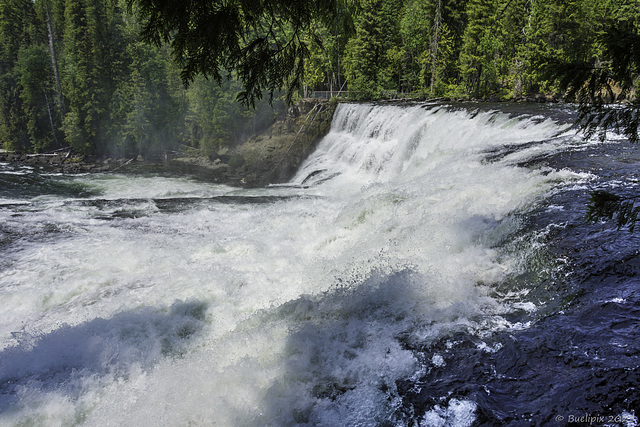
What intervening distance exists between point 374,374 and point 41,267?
688 centimetres

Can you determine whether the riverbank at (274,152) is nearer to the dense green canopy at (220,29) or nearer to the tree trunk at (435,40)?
the tree trunk at (435,40)

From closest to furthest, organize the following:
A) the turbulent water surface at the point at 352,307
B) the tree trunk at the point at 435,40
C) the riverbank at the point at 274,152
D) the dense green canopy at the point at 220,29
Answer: the turbulent water surface at the point at 352,307, the dense green canopy at the point at 220,29, the riverbank at the point at 274,152, the tree trunk at the point at 435,40

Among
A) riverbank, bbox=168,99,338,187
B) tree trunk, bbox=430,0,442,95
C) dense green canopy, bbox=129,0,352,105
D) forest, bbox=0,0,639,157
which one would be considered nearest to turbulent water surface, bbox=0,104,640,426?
dense green canopy, bbox=129,0,352,105

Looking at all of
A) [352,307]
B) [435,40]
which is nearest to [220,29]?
[352,307]

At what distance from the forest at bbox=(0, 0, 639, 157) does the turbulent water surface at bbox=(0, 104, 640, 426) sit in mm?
17892

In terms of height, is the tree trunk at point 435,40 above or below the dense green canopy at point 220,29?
above

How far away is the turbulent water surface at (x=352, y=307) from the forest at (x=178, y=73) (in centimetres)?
1789

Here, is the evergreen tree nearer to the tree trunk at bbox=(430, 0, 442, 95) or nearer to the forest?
the forest

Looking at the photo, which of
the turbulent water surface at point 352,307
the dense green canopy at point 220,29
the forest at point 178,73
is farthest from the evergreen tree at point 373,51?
the dense green canopy at point 220,29

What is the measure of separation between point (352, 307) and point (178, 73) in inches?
1148

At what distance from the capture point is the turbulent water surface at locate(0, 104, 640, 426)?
3354mm

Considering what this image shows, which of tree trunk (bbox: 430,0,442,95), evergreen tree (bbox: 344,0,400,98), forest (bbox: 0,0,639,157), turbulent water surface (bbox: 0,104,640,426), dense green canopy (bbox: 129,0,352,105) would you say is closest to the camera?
turbulent water surface (bbox: 0,104,640,426)

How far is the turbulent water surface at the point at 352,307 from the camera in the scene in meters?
3.35

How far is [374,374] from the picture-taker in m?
3.66
